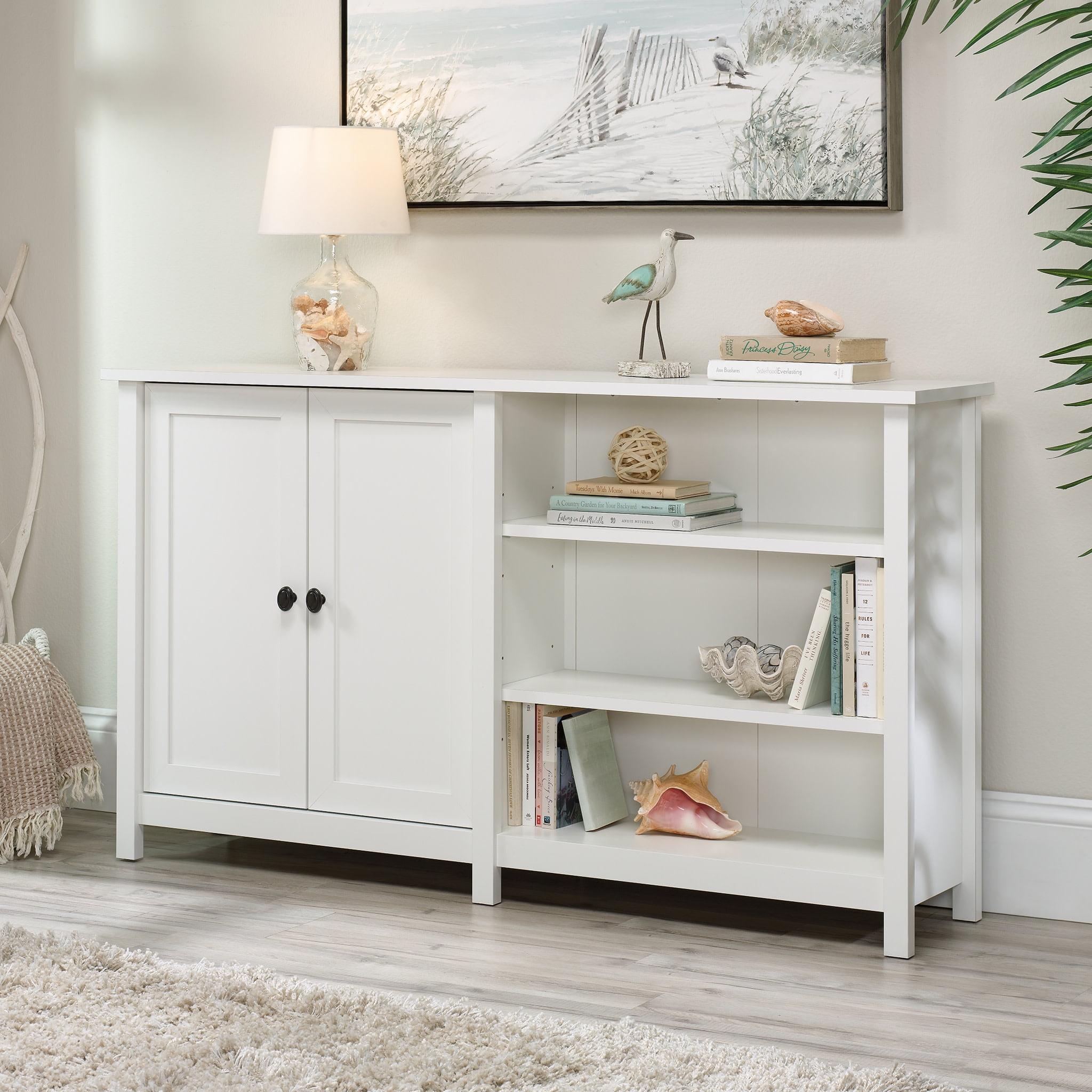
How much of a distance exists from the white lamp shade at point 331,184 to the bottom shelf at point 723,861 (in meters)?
1.19

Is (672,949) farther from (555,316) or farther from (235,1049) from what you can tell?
(555,316)

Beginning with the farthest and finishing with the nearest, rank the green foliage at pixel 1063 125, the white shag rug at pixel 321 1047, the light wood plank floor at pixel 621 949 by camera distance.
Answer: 1. the green foliage at pixel 1063 125
2. the light wood plank floor at pixel 621 949
3. the white shag rug at pixel 321 1047

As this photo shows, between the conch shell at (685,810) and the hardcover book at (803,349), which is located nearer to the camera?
the hardcover book at (803,349)

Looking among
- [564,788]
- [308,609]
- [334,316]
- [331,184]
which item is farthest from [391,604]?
[331,184]

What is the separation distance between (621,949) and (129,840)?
3.60ft

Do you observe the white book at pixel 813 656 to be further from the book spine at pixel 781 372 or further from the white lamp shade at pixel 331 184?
the white lamp shade at pixel 331 184

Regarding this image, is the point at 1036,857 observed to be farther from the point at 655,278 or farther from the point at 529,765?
the point at 655,278

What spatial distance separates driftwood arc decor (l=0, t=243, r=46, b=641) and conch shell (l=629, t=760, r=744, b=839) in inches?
65.4

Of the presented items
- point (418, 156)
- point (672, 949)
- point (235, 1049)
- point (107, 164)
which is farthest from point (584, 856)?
point (107, 164)

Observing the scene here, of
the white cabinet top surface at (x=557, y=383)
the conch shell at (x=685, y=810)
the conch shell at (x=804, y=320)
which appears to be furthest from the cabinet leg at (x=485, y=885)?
the conch shell at (x=804, y=320)

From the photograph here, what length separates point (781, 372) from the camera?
8.68 feet

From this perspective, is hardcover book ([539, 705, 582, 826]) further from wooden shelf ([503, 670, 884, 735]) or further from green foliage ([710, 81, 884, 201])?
green foliage ([710, 81, 884, 201])

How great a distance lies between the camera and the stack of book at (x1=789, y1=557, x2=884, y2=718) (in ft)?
8.51

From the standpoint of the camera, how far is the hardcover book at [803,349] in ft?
8.61
